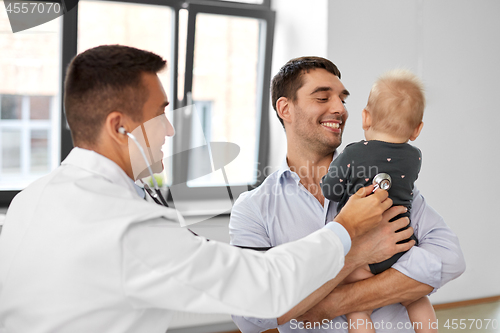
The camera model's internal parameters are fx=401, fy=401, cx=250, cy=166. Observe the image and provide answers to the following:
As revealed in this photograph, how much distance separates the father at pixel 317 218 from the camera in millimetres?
1233

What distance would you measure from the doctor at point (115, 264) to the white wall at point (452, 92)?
2269 millimetres

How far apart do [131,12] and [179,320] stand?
2.31 metres

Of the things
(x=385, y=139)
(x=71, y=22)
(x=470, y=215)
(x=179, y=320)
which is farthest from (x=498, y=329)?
(x=71, y=22)

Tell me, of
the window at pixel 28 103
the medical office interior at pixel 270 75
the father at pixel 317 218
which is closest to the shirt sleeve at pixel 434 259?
the father at pixel 317 218

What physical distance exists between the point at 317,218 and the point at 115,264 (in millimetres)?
812

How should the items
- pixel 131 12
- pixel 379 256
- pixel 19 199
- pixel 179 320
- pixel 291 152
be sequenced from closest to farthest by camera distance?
pixel 19 199
pixel 379 256
pixel 291 152
pixel 179 320
pixel 131 12

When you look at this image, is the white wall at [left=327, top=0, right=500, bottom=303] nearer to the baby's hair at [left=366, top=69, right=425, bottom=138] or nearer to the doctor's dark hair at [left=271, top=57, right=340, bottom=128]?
the doctor's dark hair at [left=271, top=57, right=340, bottom=128]

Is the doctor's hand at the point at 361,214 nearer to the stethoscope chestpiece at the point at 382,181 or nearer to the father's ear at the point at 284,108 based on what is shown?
the stethoscope chestpiece at the point at 382,181

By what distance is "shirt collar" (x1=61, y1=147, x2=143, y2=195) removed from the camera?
959mm

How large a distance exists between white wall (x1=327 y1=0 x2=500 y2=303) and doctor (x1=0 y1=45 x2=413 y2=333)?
2269 mm

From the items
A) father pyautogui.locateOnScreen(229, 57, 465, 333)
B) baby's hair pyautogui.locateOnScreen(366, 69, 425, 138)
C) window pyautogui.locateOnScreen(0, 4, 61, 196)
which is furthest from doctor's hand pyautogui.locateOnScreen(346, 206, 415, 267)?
window pyautogui.locateOnScreen(0, 4, 61, 196)

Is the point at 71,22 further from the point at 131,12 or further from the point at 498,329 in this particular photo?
the point at 498,329

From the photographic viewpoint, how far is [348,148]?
4.33 ft

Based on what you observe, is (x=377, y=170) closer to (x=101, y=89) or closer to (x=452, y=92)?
(x=101, y=89)
